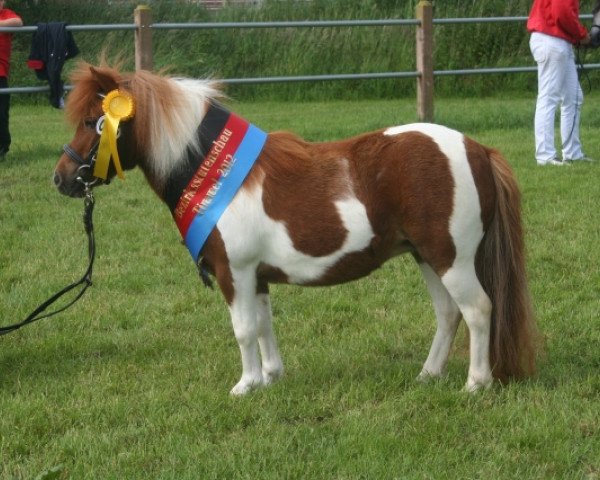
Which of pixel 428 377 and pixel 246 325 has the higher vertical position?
pixel 246 325

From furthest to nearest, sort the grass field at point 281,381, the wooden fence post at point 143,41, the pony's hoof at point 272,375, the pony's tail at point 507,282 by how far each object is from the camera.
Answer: the wooden fence post at point 143,41, the pony's hoof at point 272,375, the pony's tail at point 507,282, the grass field at point 281,381

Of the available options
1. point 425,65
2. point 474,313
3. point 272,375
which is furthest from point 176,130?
point 425,65

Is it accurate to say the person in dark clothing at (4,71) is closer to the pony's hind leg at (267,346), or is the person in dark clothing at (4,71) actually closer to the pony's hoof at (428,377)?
the pony's hind leg at (267,346)

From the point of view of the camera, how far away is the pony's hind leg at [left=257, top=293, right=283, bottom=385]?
5062mm

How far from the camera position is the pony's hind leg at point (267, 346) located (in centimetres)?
506

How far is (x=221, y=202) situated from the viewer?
186 inches

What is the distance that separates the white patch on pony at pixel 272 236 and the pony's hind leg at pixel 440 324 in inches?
20.6

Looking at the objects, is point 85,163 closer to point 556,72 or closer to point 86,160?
point 86,160

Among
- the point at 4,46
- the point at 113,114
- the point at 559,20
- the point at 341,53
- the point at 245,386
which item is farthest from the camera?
the point at 341,53

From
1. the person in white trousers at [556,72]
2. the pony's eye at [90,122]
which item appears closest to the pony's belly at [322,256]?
the pony's eye at [90,122]

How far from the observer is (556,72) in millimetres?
10641

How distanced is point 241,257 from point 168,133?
64cm

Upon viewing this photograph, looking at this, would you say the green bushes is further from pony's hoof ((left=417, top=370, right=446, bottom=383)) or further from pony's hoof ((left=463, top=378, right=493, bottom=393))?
pony's hoof ((left=463, top=378, right=493, bottom=393))

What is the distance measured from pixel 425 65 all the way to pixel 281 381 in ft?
30.1
